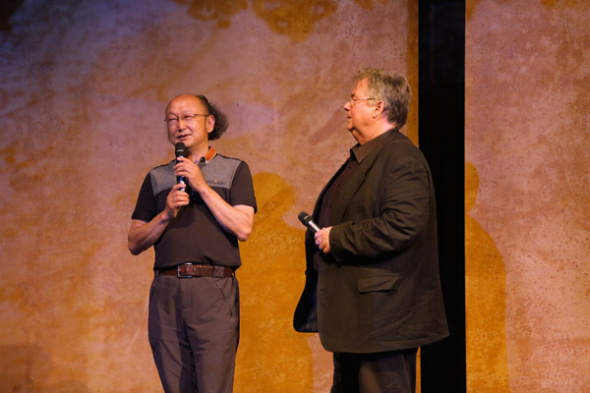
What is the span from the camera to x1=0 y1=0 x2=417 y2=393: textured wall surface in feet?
11.9

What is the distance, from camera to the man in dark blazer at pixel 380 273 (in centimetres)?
197

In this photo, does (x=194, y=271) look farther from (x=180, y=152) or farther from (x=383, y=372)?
(x=383, y=372)

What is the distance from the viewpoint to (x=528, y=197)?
341cm

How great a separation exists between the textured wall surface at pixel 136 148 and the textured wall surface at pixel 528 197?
19.1 inches

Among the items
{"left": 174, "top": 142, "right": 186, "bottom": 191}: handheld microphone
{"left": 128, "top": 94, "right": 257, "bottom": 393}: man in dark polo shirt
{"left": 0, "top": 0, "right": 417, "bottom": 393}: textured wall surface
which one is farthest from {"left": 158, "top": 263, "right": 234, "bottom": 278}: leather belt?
{"left": 0, "top": 0, "right": 417, "bottom": 393}: textured wall surface

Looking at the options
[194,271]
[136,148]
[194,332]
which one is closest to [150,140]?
[136,148]

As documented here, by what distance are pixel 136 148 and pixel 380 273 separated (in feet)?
7.33

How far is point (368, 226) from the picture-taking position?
1.99m

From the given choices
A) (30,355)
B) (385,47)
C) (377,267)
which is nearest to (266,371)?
(30,355)

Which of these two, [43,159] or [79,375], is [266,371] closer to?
[79,375]

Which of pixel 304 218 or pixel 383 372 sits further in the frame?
pixel 304 218

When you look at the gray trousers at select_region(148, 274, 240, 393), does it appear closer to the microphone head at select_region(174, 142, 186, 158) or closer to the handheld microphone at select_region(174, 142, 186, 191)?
the handheld microphone at select_region(174, 142, 186, 191)

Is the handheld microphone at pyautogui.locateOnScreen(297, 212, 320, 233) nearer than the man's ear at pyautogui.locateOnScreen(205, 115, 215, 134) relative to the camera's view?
Yes

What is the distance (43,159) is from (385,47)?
7.51 feet
